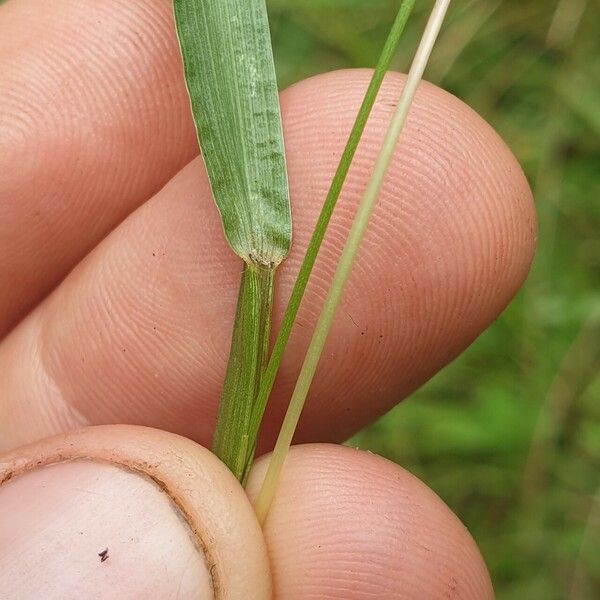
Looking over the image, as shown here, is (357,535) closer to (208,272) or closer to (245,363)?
(245,363)

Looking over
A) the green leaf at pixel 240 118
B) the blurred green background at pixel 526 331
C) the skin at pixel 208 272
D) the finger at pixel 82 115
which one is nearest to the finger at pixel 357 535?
the skin at pixel 208 272

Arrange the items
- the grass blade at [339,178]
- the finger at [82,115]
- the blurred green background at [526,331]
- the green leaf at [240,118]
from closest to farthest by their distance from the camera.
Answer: the grass blade at [339,178]
the green leaf at [240,118]
the finger at [82,115]
the blurred green background at [526,331]

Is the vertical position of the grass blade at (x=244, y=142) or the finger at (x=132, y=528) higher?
the grass blade at (x=244, y=142)

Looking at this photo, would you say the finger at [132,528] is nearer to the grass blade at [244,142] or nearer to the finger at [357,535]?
the finger at [357,535]

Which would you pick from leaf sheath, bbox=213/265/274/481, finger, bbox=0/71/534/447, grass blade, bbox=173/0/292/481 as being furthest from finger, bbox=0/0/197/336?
leaf sheath, bbox=213/265/274/481

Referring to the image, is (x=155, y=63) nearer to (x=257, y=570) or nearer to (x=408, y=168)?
(x=408, y=168)

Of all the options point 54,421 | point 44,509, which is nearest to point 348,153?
point 44,509
